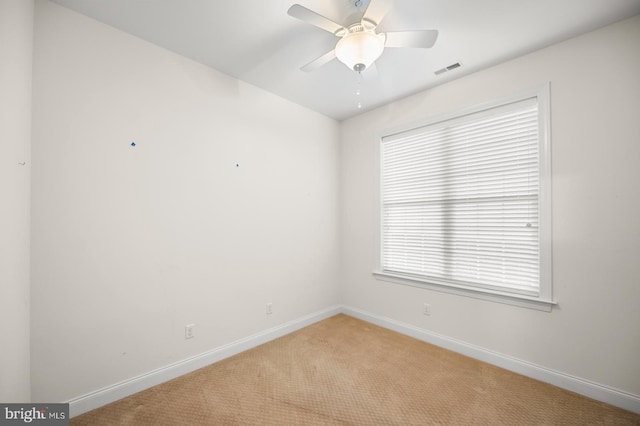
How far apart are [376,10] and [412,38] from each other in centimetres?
28

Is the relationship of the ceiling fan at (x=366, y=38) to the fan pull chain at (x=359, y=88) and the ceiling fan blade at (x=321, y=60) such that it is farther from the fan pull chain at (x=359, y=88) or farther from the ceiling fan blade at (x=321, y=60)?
the fan pull chain at (x=359, y=88)

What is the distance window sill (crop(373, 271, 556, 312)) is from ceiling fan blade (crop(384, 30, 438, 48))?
216cm

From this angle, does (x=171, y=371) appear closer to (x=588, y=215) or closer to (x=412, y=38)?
(x=412, y=38)

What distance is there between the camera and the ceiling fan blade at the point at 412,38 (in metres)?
1.58

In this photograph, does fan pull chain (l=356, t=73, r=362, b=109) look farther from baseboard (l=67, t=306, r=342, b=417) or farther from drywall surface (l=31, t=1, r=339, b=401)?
baseboard (l=67, t=306, r=342, b=417)

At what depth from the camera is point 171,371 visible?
216 centimetres

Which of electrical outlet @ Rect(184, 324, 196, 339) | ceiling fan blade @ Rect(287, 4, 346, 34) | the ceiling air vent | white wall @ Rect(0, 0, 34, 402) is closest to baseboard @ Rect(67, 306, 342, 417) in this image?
electrical outlet @ Rect(184, 324, 196, 339)

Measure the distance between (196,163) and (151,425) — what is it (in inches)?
76.3

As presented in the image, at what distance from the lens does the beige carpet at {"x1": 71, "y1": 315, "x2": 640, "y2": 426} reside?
1.74 metres

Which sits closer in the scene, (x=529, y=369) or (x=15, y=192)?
(x=15, y=192)

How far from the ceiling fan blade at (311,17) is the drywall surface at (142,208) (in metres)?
1.35

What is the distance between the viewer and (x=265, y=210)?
2.89 m

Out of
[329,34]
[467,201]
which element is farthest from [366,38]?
[467,201]

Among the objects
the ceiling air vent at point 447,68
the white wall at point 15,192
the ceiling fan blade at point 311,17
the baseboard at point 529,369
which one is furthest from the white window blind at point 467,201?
the white wall at point 15,192
